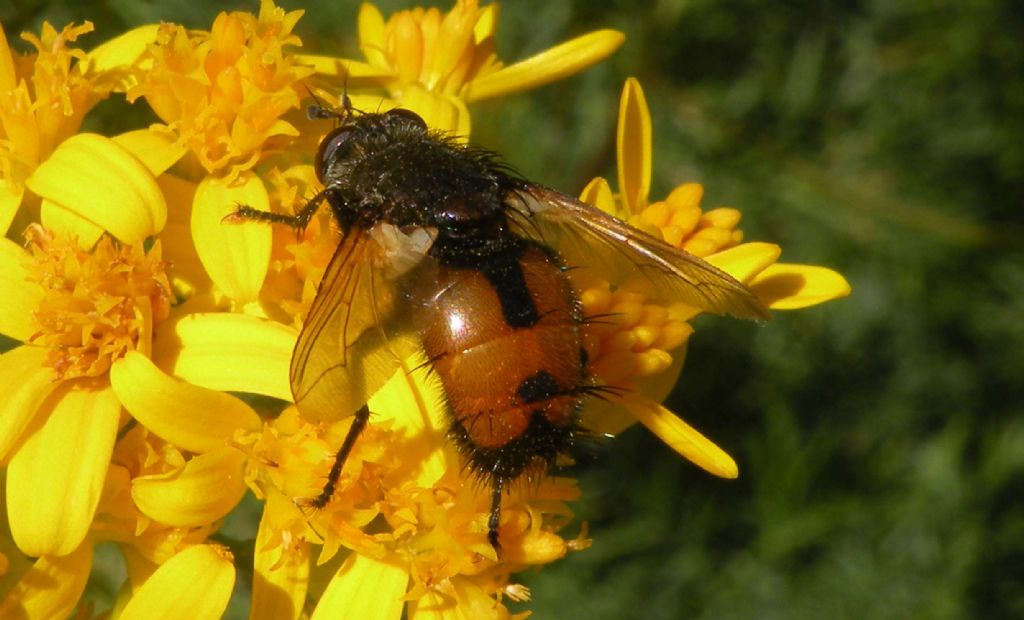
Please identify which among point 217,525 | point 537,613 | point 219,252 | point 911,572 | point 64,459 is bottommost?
point 537,613

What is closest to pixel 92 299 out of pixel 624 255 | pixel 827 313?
pixel 624 255

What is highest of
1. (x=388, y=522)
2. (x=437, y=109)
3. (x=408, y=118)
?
(x=408, y=118)

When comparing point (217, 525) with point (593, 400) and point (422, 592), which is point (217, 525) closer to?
point (422, 592)

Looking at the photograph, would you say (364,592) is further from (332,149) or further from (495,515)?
(332,149)

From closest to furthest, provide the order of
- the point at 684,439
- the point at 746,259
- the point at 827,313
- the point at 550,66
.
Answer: the point at 684,439, the point at 746,259, the point at 550,66, the point at 827,313

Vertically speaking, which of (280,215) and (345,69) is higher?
(345,69)

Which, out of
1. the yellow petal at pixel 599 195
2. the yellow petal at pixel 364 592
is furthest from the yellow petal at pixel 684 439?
the yellow petal at pixel 364 592

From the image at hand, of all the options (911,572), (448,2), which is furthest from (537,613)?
(448,2)
